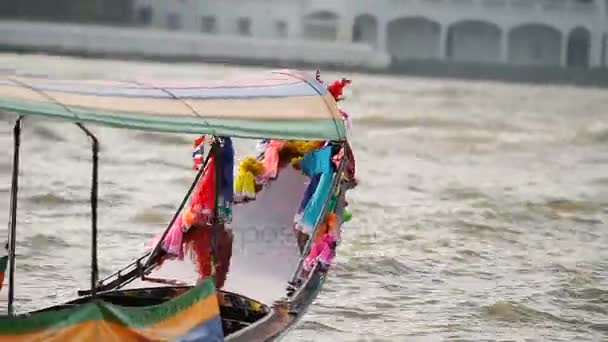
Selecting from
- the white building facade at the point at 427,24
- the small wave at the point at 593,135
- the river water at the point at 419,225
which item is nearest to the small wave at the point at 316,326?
the river water at the point at 419,225

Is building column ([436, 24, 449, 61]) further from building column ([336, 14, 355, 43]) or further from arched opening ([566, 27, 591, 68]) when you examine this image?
arched opening ([566, 27, 591, 68])

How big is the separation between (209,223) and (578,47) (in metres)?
45.1

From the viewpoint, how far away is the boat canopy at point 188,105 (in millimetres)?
6211

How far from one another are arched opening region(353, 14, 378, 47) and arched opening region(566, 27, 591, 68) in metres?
7.62

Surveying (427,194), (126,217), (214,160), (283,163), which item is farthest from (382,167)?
(214,160)

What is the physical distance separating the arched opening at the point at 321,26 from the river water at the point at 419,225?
17.5 m

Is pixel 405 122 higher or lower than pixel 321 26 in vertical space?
lower

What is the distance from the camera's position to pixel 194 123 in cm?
655

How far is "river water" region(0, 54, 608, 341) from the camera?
10.3 metres

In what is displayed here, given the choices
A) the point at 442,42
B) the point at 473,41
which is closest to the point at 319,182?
the point at 442,42

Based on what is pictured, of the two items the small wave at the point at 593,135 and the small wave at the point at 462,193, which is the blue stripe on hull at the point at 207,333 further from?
the small wave at the point at 593,135

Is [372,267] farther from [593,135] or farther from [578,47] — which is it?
[578,47]

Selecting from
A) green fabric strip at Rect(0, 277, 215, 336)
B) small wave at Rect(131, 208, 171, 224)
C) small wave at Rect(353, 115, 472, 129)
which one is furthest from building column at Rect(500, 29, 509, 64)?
green fabric strip at Rect(0, 277, 215, 336)

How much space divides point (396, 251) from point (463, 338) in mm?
3059
